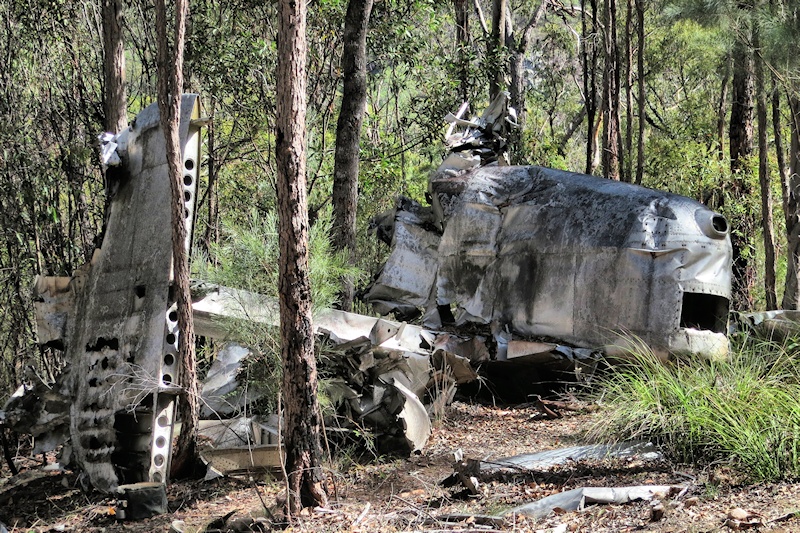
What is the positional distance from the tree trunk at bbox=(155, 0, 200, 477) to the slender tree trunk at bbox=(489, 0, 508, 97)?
10.3 metres

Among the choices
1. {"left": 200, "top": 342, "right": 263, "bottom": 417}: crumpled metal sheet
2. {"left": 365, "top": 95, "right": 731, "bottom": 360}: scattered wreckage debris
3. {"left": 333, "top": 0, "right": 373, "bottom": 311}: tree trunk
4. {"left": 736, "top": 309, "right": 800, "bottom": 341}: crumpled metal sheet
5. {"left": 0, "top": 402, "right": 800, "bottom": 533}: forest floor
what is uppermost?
{"left": 333, "top": 0, "right": 373, "bottom": 311}: tree trunk

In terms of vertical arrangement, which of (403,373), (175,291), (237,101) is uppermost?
(237,101)

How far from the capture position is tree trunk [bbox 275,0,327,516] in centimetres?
582

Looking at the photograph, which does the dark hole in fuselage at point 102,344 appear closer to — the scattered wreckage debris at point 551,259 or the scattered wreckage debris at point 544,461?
the scattered wreckage debris at point 544,461

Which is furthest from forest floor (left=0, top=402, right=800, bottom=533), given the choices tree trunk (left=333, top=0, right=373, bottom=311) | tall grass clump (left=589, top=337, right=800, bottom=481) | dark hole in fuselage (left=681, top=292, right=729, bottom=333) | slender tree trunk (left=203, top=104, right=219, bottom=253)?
slender tree trunk (left=203, top=104, right=219, bottom=253)

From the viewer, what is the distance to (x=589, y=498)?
18.2 ft

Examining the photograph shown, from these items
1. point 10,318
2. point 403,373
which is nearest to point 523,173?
point 403,373

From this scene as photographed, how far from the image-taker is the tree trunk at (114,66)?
36.9 feet

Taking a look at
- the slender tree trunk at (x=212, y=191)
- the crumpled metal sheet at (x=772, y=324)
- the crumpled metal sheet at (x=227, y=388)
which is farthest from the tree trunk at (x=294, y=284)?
the slender tree trunk at (x=212, y=191)

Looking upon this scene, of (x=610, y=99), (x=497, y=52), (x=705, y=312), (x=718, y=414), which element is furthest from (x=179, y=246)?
(x=497, y=52)

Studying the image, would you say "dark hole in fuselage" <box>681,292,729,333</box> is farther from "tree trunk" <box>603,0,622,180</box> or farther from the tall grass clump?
"tree trunk" <box>603,0,622,180</box>

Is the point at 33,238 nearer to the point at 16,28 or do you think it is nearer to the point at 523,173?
the point at 16,28

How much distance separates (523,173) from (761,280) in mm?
14996

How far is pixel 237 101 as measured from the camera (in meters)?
15.2
